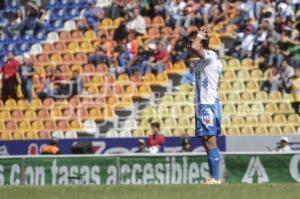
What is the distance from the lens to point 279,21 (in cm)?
2338

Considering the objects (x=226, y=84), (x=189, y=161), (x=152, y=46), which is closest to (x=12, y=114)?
(x=152, y=46)

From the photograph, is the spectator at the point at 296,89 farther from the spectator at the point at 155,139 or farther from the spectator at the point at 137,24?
the spectator at the point at 137,24

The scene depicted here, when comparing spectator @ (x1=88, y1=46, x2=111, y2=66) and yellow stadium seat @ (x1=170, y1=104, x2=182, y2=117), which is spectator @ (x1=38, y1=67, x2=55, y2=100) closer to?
spectator @ (x1=88, y1=46, x2=111, y2=66)

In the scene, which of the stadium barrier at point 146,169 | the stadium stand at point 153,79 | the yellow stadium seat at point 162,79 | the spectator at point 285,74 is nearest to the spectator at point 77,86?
the stadium stand at point 153,79

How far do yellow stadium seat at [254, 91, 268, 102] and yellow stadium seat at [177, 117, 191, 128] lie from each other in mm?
1705

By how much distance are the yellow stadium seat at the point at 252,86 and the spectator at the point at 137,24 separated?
4060mm

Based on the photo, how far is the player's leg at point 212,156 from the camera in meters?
12.6

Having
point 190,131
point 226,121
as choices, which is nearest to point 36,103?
point 190,131

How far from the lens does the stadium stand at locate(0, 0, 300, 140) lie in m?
22.2

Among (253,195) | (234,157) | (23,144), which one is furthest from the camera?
(23,144)

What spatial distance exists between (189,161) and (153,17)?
383 inches

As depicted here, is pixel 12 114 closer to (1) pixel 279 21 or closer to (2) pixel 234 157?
(1) pixel 279 21

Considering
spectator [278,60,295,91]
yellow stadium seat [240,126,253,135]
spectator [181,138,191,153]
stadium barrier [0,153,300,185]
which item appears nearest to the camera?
stadium barrier [0,153,300,185]

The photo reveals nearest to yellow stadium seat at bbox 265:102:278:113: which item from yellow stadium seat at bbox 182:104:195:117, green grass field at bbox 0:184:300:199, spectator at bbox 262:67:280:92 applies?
spectator at bbox 262:67:280:92
